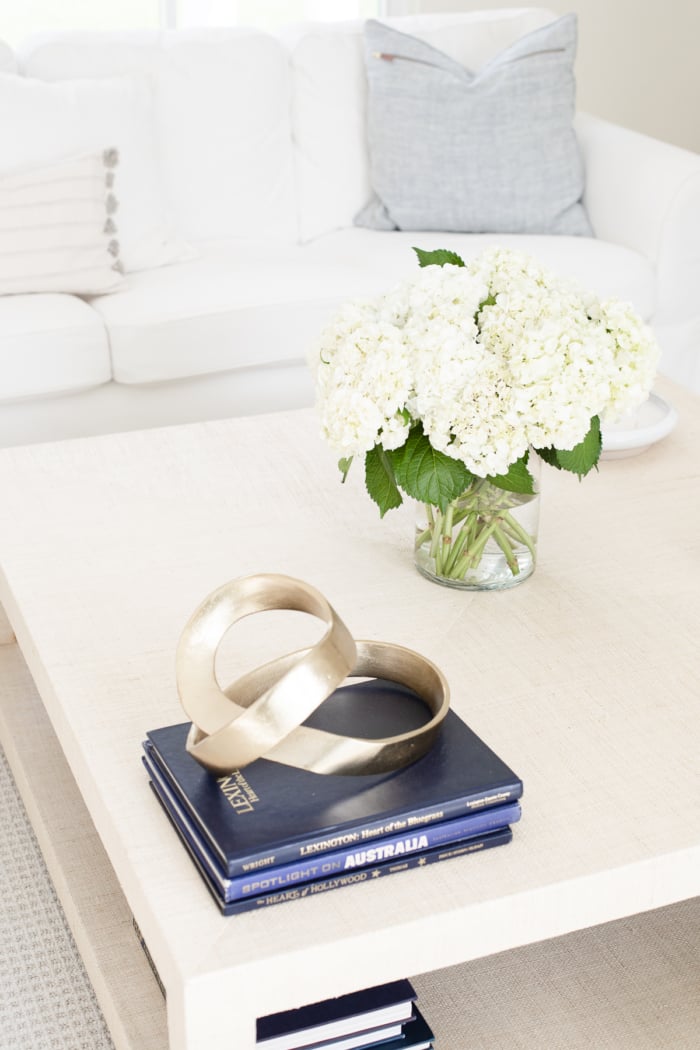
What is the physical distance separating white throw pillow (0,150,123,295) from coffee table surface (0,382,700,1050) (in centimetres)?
88

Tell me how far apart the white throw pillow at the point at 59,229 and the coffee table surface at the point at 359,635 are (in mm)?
881

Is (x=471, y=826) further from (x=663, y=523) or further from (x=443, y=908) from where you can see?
(x=663, y=523)

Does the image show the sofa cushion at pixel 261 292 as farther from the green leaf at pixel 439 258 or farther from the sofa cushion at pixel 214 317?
the green leaf at pixel 439 258

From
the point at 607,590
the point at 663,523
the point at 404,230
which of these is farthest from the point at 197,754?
the point at 404,230

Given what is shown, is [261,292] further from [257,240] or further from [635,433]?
[635,433]

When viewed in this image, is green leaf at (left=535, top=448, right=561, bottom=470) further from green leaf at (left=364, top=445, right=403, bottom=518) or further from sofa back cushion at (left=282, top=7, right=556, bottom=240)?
sofa back cushion at (left=282, top=7, right=556, bottom=240)

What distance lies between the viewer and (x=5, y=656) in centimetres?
178

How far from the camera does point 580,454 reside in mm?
1319

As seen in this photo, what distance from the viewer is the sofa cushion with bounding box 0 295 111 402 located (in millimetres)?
2398

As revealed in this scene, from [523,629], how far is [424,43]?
2.02m

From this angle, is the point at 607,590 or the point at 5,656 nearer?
the point at 607,590

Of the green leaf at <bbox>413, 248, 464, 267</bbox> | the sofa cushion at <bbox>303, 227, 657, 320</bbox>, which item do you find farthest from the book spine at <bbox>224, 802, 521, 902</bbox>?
the sofa cushion at <bbox>303, 227, 657, 320</bbox>

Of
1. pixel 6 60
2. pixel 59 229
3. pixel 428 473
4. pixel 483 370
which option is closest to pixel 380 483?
pixel 428 473

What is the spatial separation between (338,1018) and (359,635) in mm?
404
